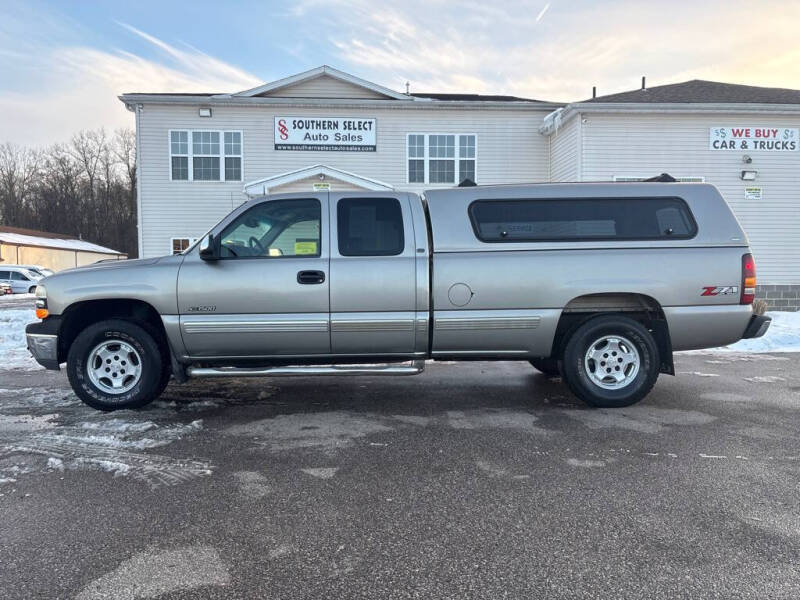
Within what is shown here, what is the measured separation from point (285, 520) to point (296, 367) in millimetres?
2333

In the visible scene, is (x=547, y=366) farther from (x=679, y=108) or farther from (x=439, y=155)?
(x=679, y=108)

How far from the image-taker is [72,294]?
4.98 metres

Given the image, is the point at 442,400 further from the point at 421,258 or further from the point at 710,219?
the point at 710,219

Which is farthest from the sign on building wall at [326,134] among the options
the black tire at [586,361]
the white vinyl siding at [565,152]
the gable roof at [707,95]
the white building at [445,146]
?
the black tire at [586,361]

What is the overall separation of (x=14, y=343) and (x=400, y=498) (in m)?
9.11

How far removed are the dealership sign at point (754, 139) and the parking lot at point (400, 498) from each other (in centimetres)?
1160

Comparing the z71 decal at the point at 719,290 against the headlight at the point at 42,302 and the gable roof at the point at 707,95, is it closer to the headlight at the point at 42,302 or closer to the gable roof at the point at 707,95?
the headlight at the point at 42,302

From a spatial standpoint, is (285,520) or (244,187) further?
(244,187)

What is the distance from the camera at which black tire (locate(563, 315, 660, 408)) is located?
5.20 meters

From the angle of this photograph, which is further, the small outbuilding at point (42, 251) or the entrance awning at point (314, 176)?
the small outbuilding at point (42, 251)

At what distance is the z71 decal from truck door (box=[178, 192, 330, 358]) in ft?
11.5

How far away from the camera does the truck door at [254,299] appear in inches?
195

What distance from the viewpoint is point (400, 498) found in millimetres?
3248

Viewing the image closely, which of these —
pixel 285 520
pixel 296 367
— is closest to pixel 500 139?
pixel 296 367
